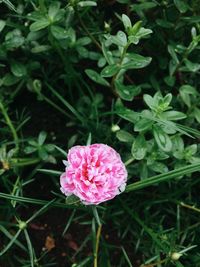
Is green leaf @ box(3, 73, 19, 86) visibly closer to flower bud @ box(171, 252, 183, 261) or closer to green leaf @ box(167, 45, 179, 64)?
green leaf @ box(167, 45, 179, 64)

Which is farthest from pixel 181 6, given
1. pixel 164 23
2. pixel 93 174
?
pixel 93 174

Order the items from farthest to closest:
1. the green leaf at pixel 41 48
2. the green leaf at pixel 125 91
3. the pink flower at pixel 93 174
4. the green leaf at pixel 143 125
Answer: the green leaf at pixel 41 48
the green leaf at pixel 125 91
the green leaf at pixel 143 125
the pink flower at pixel 93 174

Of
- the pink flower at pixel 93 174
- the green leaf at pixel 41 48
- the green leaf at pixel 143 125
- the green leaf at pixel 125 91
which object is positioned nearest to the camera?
the pink flower at pixel 93 174

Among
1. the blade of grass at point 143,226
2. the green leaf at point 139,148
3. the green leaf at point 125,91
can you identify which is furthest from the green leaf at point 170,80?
the blade of grass at point 143,226

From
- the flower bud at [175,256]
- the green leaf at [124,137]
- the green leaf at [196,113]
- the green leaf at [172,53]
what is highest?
the green leaf at [172,53]

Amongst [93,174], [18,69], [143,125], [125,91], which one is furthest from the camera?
[18,69]

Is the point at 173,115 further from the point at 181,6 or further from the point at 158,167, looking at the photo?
the point at 181,6

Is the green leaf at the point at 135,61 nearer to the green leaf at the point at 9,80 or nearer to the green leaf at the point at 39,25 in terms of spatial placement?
the green leaf at the point at 39,25
